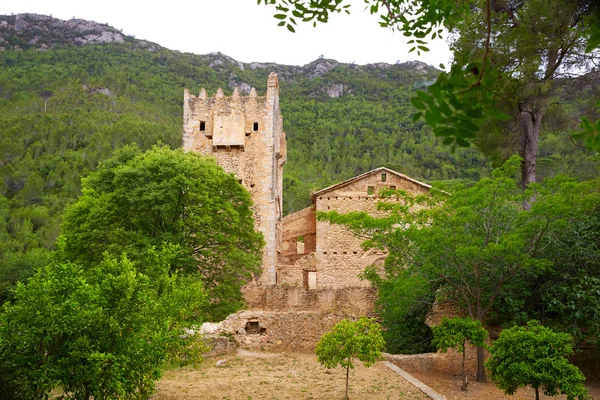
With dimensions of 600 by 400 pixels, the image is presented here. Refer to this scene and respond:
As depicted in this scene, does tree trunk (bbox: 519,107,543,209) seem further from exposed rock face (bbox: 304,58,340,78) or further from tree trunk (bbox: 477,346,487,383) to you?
exposed rock face (bbox: 304,58,340,78)

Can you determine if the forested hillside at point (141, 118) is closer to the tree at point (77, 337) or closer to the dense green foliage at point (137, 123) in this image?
the dense green foliage at point (137, 123)

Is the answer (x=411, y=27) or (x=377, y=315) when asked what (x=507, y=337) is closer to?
(x=411, y=27)

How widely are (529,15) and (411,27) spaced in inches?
431

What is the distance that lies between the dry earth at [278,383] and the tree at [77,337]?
2.61m

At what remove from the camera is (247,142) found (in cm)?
2609

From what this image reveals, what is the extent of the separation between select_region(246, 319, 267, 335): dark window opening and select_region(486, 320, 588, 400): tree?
8439 mm

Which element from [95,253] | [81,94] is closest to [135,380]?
[95,253]

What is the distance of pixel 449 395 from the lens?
35.2 feet

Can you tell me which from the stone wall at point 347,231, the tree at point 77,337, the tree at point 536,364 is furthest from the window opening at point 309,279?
the tree at point 77,337

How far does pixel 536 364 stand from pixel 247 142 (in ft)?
62.5

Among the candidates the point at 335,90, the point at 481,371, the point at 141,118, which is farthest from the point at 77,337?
the point at 335,90

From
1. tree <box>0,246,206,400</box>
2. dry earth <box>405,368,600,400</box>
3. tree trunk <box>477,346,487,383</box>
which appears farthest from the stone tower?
tree <box>0,246,206,400</box>

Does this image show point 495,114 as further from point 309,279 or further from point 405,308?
point 309,279

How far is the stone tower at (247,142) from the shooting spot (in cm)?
2567
